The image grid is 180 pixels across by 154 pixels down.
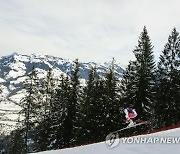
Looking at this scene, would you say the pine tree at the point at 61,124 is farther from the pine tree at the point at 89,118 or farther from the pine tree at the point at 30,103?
the pine tree at the point at 30,103

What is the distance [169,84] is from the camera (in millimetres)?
40938

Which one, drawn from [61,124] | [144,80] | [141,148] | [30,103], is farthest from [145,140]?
[30,103]

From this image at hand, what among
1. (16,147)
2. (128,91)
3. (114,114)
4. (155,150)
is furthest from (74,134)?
(155,150)

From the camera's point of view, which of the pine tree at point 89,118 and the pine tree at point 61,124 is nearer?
the pine tree at point 89,118

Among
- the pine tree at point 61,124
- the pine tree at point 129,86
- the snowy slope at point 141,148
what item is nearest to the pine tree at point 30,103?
the pine tree at point 61,124

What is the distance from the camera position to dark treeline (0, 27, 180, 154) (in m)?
39.9

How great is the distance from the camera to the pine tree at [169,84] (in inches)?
1558

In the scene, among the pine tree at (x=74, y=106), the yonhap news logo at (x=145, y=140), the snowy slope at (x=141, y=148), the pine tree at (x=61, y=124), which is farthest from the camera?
the pine tree at (x=61, y=124)

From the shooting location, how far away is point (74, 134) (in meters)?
43.6

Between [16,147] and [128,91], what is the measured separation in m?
34.3

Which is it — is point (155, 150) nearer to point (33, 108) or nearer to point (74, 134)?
point (74, 134)

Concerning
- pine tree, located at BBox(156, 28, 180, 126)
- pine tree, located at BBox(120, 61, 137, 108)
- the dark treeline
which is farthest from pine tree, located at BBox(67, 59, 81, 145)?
pine tree, located at BBox(156, 28, 180, 126)

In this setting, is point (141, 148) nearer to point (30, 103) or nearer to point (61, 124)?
point (61, 124)

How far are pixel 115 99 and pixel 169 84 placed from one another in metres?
6.50
